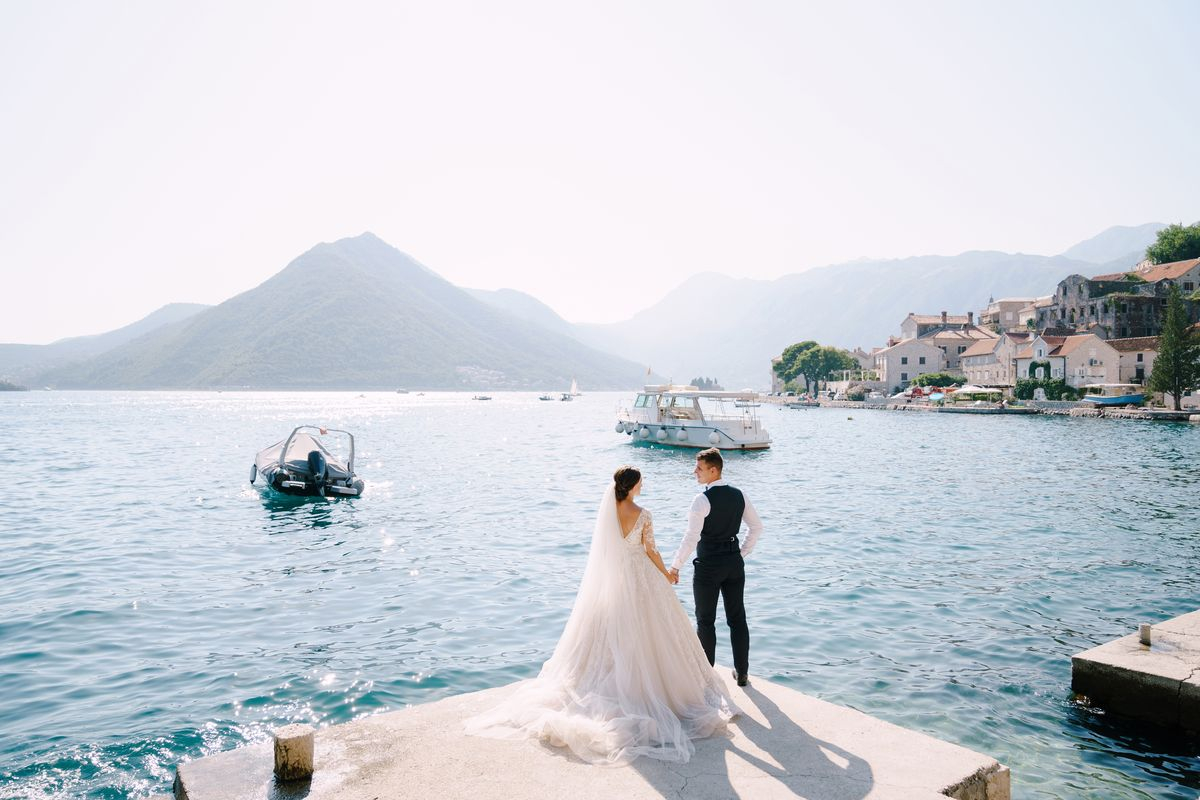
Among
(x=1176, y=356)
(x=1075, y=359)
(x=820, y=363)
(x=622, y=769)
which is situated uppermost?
(x=820, y=363)

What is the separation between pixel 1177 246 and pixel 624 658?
148023mm

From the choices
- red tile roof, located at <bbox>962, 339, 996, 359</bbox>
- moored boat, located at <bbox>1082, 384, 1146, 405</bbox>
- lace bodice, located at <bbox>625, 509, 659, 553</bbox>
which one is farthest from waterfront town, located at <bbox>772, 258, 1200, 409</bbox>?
lace bodice, located at <bbox>625, 509, 659, 553</bbox>

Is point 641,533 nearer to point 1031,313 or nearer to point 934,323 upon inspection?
point 1031,313

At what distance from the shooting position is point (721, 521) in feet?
25.3

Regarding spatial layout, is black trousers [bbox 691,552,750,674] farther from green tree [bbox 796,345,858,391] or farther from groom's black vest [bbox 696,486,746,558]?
green tree [bbox 796,345,858,391]

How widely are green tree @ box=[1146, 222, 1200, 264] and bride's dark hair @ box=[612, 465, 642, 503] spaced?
14445 centimetres

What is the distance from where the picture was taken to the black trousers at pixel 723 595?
7895 millimetres

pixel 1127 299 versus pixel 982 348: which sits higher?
pixel 1127 299

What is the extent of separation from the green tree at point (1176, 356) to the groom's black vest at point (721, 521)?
87.4 metres

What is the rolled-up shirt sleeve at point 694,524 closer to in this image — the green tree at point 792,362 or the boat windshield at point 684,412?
the boat windshield at point 684,412

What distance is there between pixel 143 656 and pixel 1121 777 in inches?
546

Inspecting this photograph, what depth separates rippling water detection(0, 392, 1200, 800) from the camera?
30.8 feet

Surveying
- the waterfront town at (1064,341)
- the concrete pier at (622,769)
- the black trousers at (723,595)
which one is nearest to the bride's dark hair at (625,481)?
the black trousers at (723,595)

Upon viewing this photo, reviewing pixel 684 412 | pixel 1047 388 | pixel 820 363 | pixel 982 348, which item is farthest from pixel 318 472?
pixel 820 363
